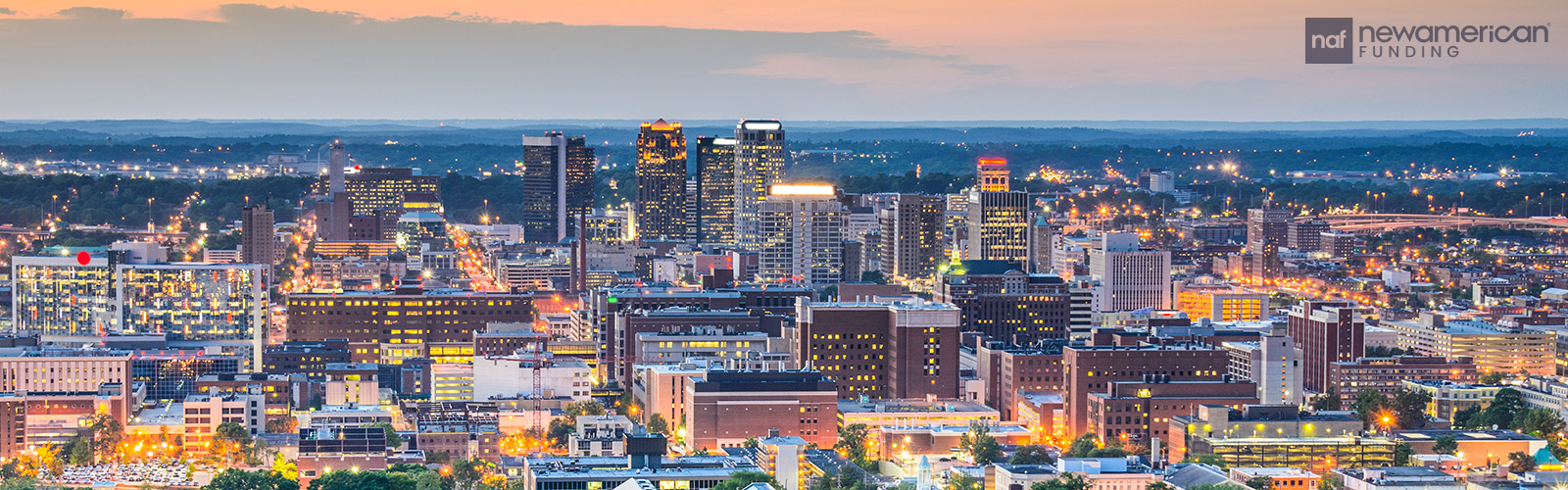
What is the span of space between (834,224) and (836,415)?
53.4 meters

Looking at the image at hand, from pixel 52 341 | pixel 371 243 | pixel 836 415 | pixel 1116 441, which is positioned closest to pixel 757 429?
pixel 836 415

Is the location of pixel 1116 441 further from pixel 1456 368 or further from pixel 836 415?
pixel 1456 368

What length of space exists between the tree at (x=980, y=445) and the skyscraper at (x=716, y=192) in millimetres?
83424

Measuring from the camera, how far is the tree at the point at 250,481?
186 feet

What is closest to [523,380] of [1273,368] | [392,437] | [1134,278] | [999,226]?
[392,437]

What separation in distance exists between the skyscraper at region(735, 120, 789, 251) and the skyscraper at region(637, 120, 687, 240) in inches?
274

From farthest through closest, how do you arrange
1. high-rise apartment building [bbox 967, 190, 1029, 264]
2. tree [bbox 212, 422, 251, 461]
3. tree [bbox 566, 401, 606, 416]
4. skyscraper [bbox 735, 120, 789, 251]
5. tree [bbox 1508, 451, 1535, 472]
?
skyscraper [bbox 735, 120, 789, 251], high-rise apartment building [bbox 967, 190, 1029, 264], tree [bbox 566, 401, 606, 416], tree [bbox 212, 422, 251, 461], tree [bbox 1508, 451, 1535, 472]

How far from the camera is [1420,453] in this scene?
63156mm

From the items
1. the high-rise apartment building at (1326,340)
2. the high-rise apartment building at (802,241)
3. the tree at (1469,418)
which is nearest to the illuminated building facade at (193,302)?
the high-rise apartment building at (802,241)

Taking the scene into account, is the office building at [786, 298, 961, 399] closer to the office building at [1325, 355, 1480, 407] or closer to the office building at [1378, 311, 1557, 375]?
the office building at [1325, 355, 1480, 407]

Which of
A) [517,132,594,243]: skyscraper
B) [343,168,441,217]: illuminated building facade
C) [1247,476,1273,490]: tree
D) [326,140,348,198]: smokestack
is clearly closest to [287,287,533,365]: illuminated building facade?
[1247,476,1273,490]: tree

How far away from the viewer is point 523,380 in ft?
253

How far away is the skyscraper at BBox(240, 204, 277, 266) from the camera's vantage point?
127m

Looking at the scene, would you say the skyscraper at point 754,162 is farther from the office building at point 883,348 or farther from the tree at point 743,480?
the tree at point 743,480
